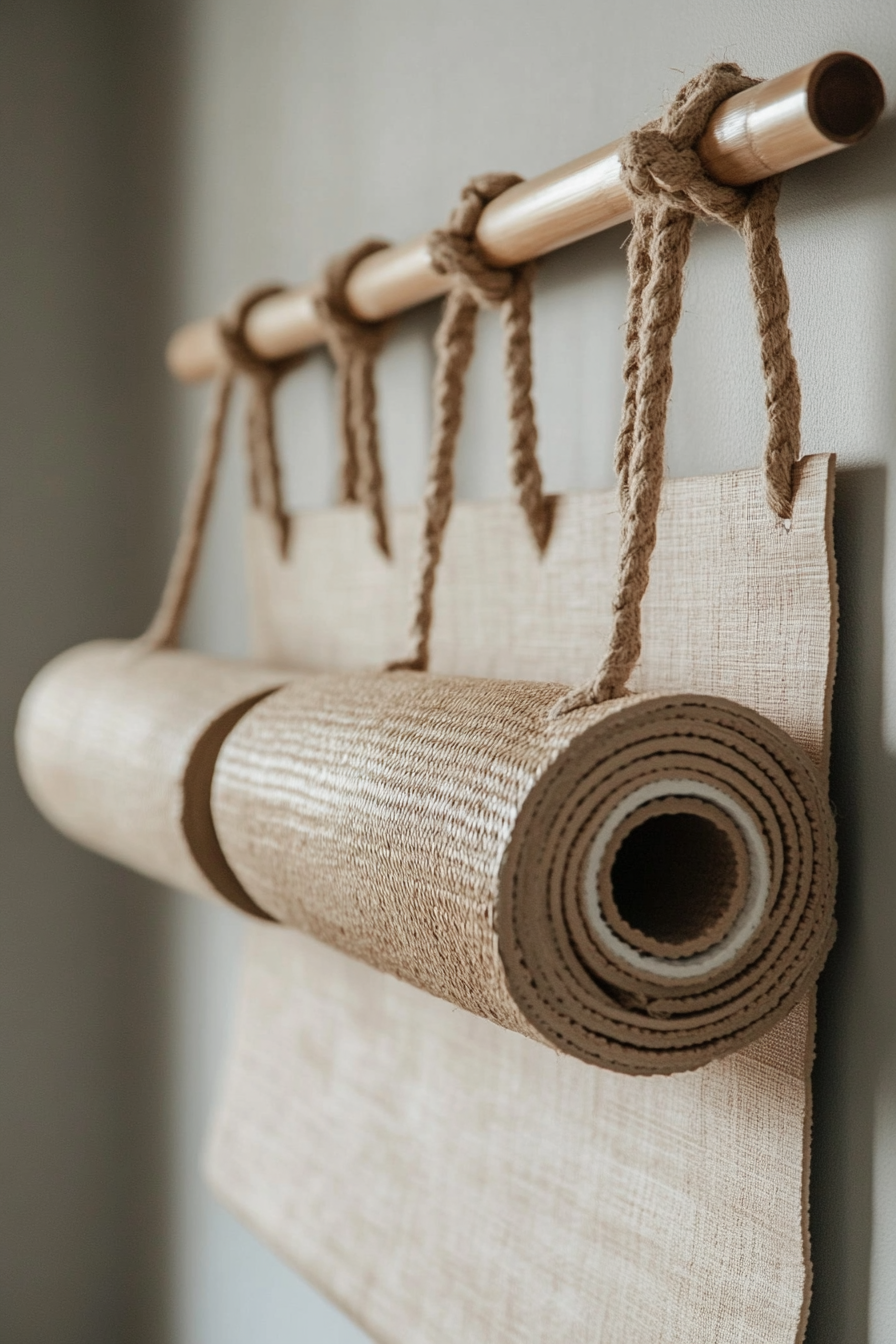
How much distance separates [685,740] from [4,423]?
2.90ft

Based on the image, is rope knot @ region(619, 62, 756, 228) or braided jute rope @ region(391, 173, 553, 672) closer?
rope knot @ region(619, 62, 756, 228)

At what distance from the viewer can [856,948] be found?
A: 1.56ft

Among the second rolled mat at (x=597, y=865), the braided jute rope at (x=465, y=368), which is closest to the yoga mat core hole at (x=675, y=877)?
the second rolled mat at (x=597, y=865)

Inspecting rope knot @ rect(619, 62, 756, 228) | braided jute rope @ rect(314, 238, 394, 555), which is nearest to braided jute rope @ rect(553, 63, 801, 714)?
rope knot @ rect(619, 62, 756, 228)

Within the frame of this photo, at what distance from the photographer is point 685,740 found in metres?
0.42

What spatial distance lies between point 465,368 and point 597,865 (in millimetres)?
309

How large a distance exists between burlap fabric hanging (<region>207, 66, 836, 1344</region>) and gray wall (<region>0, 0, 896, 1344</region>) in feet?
0.08

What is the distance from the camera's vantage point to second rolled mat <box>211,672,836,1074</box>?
1.35ft

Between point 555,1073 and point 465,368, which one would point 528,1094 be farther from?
point 465,368

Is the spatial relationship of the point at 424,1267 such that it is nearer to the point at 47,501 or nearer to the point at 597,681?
the point at 597,681

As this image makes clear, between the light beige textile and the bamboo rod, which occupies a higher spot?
the bamboo rod

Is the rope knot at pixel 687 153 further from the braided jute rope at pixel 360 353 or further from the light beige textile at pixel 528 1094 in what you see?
the braided jute rope at pixel 360 353

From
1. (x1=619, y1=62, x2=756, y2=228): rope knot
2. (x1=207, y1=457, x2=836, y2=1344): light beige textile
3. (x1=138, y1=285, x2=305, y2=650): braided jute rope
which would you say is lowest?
(x1=207, y1=457, x2=836, y2=1344): light beige textile

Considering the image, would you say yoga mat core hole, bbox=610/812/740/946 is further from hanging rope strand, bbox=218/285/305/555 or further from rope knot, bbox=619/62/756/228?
hanging rope strand, bbox=218/285/305/555
